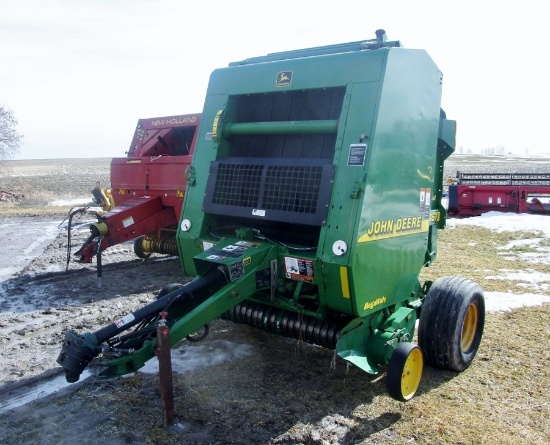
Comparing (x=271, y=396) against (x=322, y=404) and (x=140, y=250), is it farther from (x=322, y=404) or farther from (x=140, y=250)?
(x=140, y=250)

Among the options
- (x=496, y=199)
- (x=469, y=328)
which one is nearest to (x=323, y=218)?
(x=469, y=328)

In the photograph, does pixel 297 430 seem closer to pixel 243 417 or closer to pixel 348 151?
pixel 243 417

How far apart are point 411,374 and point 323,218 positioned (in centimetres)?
138

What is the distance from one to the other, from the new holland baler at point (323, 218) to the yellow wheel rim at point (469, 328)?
11 mm

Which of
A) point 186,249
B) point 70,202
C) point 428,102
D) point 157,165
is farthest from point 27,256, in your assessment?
point 70,202

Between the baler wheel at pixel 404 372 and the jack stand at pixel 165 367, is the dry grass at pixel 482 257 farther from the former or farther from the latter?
the jack stand at pixel 165 367

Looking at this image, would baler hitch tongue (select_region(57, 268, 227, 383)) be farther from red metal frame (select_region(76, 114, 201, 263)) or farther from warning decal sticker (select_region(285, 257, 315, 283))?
red metal frame (select_region(76, 114, 201, 263))

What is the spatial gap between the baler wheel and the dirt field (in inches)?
5.8

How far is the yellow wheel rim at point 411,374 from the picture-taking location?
3.95 metres

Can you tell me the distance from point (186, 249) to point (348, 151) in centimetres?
183

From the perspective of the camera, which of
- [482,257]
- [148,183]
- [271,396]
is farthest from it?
[482,257]

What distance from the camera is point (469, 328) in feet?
16.4

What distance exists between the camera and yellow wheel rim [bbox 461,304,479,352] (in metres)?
4.94

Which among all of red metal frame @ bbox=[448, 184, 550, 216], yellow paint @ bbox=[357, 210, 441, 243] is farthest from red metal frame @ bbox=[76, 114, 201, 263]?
red metal frame @ bbox=[448, 184, 550, 216]
